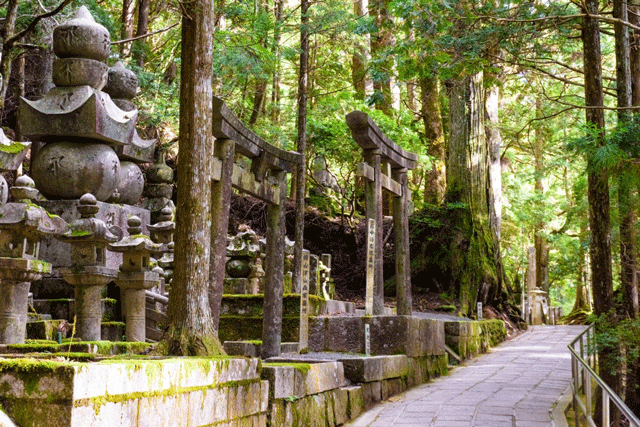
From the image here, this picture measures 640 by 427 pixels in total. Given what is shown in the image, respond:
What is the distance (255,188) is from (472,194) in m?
11.0

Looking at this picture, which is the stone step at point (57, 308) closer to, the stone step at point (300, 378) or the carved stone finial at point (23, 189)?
the carved stone finial at point (23, 189)

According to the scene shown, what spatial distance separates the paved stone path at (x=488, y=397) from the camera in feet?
26.0

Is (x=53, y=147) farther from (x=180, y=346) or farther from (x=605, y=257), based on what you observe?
(x=605, y=257)

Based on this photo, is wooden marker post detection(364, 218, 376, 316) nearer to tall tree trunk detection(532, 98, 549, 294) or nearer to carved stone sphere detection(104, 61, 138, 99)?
carved stone sphere detection(104, 61, 138, 99)

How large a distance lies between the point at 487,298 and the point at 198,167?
47.7 feet

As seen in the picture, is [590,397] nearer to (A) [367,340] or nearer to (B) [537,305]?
(A) [367,340]

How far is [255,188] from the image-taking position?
9.62 meters

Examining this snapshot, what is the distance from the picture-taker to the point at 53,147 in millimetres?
11930

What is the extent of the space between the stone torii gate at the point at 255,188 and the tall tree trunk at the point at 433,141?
40.1 feet

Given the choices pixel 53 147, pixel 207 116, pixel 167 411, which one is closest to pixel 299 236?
pixel 53 147

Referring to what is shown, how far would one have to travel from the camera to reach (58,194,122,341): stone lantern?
29.3 feet

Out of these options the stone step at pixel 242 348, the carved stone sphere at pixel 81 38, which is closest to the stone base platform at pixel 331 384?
the stone step at pixel 242 348

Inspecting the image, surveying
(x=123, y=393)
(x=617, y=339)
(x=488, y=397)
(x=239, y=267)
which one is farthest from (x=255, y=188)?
(x=123, y=393)

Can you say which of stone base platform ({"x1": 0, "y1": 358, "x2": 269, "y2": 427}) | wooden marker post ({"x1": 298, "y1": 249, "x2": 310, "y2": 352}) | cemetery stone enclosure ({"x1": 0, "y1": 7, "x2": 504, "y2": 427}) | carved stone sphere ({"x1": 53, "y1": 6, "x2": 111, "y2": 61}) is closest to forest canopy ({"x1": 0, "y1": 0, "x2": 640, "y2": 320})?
carved stone sphere ({"x1": 53, "y1": 6, "x2": 111, "y2": 61})
